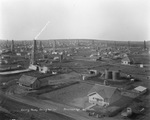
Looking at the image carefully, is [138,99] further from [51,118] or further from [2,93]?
[2,93]

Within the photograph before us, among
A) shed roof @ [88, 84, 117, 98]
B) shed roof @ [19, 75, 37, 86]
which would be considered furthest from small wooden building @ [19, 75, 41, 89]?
shed roof @ [88, 84, 117, 98]

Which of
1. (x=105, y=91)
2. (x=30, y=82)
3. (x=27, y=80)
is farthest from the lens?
(x=27, y=80)

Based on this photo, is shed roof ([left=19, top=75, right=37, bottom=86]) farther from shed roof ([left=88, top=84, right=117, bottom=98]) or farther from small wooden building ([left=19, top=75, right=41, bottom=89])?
shed roof ([left=88, top=84, right=117, bottom=98])

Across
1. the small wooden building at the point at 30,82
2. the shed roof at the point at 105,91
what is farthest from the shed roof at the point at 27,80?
the shed roof at the point at 105,91

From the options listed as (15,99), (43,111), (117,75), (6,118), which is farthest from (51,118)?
(117,75)

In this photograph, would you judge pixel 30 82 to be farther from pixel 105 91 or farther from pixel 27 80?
pixel 105 91

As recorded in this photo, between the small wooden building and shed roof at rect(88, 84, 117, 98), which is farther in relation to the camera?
the small wooden building

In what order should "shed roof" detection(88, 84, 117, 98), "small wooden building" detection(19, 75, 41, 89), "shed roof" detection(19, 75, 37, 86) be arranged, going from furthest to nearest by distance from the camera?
"shed roof" detection(19, 75, 37, 86) → "small wooden building" detection(19, 75, 41, 89) → "shed roof" detection(88, 84, 117, 98)

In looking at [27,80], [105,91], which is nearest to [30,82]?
[27,80]

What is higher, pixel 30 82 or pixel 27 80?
pixel 27 80

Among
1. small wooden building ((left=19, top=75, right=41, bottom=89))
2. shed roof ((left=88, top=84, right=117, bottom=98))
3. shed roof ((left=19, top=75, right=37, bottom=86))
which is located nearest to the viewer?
shed roof ((left=88, top=84, right=117, bottom=98))

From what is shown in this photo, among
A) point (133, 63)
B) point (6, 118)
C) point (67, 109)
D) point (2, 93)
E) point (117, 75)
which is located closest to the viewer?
point (6, 118)
